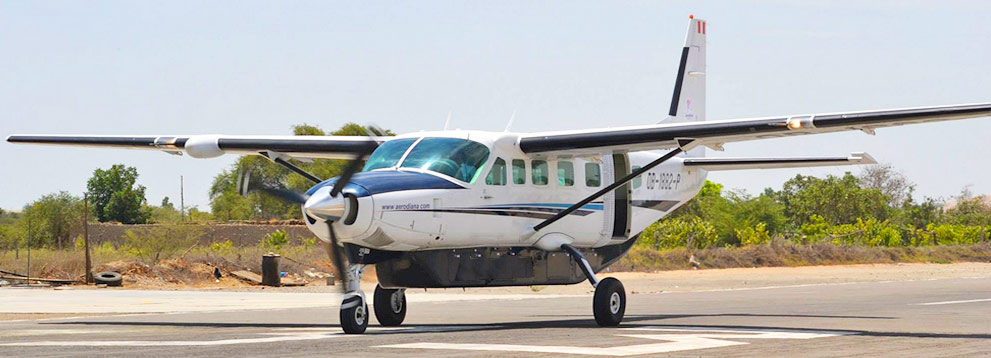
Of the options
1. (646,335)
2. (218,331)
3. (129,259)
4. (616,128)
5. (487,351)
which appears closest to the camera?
(487,351)

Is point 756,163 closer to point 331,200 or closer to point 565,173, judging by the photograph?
point 565,173

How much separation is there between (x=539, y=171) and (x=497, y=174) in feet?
3.76

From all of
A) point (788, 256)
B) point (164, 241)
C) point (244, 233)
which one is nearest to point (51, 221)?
point (244, 233)

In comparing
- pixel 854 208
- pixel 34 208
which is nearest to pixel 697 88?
pixel 34 208

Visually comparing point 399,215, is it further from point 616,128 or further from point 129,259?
point 129,259

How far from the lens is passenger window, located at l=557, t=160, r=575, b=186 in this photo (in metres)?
19.1

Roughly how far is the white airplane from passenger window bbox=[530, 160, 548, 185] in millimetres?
22

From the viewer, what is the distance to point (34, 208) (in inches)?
2650

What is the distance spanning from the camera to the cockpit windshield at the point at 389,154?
54.6ft

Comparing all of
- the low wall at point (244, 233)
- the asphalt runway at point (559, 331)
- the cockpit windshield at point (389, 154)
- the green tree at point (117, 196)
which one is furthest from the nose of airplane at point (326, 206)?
the green tree at point (117, 196)

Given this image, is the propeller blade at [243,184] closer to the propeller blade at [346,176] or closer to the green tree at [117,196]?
the propeller blade at [346,176]

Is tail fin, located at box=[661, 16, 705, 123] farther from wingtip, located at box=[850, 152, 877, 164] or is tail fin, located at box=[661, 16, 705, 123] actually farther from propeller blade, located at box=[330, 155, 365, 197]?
propeller blade, located at box=[330, 155, 365, 197]

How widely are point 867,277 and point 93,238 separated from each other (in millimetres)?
38905

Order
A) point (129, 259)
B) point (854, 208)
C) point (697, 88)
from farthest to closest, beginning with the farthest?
1. point (854, 208)
2. point (129, 259)
3. point (697, 88)
